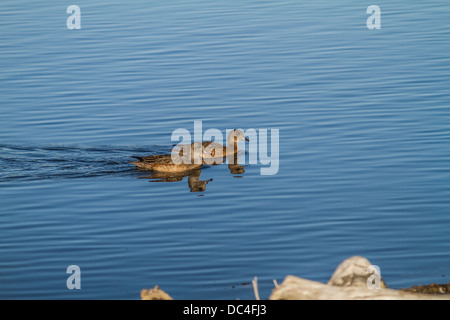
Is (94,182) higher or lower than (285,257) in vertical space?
higher

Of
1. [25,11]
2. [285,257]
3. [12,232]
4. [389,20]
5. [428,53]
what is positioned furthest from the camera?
[25,11]

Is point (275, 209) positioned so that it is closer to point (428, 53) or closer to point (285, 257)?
point (285, 257)

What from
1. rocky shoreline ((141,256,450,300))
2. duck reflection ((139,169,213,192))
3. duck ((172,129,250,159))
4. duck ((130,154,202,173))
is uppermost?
duck ((172,129,250,159))

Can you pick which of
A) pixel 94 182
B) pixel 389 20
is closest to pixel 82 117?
pixel 94 182

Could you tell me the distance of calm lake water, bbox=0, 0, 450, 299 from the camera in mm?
10695

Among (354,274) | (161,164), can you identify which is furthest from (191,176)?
(354,274)

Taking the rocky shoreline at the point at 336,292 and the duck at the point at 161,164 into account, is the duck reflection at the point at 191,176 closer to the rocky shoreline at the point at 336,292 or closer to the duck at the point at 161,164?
the duck at the point at 161,164

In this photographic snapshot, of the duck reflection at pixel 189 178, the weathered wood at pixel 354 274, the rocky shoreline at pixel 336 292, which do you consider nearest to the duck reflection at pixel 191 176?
the duck reflection at pixel 189 178

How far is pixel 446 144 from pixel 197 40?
38.5ft

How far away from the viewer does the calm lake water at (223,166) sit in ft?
35.1

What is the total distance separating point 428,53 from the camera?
22.7 metres

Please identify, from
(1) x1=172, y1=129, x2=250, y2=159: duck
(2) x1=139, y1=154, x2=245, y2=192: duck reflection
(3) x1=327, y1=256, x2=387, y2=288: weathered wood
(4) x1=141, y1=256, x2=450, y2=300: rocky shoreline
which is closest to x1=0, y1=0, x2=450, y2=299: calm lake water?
(2) x1=139, y1=154, x2=245, y2=192: duck reflection

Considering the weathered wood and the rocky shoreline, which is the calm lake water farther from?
the rocky shoreline
